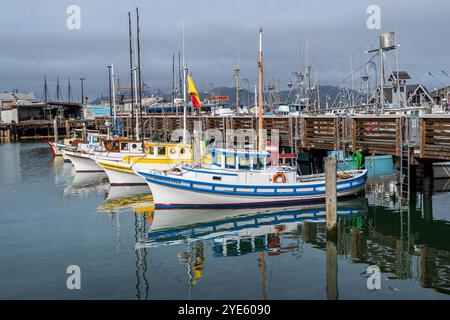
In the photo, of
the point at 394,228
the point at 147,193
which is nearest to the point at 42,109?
the point at 147,193

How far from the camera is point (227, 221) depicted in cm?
2378

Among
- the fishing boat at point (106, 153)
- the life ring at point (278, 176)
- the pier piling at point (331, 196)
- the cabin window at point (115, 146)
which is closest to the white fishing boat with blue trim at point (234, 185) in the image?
the life ring at point (278, 176)

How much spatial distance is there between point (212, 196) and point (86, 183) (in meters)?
16.8

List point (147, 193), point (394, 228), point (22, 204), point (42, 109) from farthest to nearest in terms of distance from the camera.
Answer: point (42, 109) < point (147, 193) < point (22, 204) < point (394, 228)

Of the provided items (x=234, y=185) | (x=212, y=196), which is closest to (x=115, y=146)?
(x=212, y=196)

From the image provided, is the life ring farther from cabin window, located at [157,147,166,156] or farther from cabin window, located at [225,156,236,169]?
cabin window, located at [157,147,166,156]

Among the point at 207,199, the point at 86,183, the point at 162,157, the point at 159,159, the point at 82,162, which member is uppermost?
the point at 162,157

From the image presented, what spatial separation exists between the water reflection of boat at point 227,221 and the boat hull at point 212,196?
1.27 ft

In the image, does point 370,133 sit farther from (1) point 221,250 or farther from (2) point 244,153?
(1) point 221,250

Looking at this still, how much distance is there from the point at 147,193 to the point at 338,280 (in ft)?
65.7

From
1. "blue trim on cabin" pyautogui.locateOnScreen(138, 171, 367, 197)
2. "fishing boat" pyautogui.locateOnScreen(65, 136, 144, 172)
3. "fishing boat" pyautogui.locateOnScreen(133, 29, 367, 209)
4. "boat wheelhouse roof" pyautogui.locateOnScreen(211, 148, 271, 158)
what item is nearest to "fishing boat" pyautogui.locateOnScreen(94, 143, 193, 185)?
"fishing boat" pyautogui.locateOnScreen(65, 136, 144, 172)

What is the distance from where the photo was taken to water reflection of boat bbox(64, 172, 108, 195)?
3500 cm
